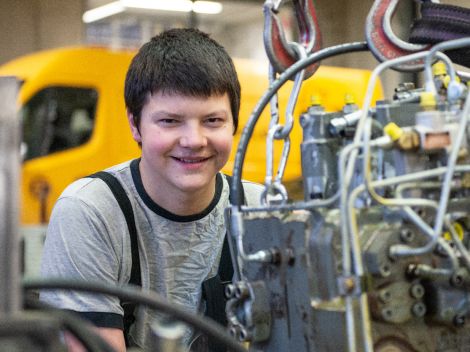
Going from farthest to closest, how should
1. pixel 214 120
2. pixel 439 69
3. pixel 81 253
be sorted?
1. pixel 214 120
2. pixel 81 253
3. pixel 439 69

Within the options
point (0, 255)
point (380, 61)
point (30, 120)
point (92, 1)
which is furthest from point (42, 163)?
point (0, 255)

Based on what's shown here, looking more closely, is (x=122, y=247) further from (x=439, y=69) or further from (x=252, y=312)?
(x=439, y=69)

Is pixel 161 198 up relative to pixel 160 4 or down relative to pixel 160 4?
down

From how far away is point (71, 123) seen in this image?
6.01m

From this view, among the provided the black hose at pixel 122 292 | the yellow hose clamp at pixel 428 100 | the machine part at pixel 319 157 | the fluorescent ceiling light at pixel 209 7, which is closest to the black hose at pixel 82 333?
the black hose at pixel 122 292

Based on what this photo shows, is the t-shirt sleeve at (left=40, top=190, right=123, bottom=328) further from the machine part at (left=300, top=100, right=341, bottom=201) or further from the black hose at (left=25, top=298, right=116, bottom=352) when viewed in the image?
the black hose at (left=25, top=298, right=116, bottom=352)

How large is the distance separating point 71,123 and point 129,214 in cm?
427

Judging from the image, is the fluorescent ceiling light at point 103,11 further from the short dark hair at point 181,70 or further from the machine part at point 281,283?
the machine part at point 281,283

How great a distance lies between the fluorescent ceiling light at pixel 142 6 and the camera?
9617 mm

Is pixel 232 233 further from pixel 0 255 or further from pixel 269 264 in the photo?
pixel 0 255

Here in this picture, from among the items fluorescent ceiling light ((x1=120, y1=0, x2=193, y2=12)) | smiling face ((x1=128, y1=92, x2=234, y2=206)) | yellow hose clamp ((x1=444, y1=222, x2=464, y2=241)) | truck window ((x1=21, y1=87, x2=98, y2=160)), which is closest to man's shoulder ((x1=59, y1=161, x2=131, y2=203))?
smiling face ((x1=128, y1=92, x2=234, y2=206))

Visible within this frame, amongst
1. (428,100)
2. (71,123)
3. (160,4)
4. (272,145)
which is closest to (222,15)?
(160,4)

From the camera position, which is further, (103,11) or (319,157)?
(103,11)

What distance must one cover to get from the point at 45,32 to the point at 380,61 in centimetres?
717
